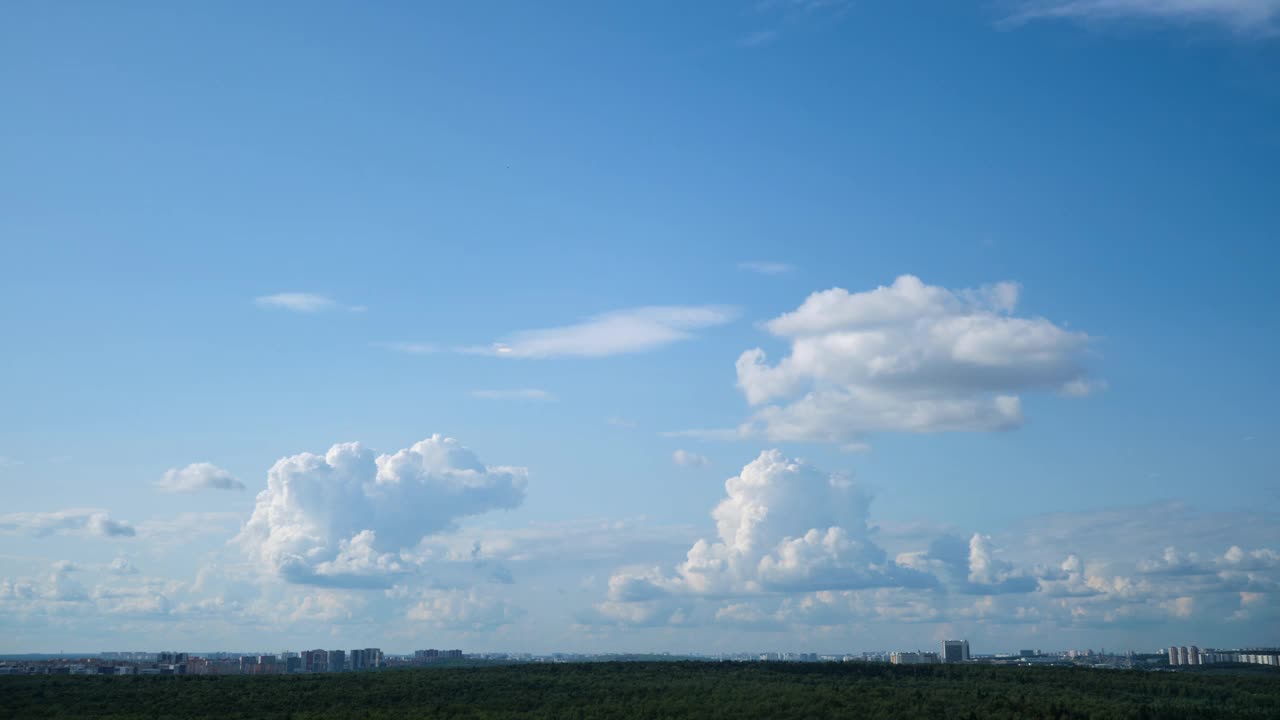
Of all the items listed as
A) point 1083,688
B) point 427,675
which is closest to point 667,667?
point 427,675

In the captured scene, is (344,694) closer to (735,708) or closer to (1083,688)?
(735,708)

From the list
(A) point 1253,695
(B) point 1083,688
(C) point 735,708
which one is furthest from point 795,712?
(A) point 1253,695

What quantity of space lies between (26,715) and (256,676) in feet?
167

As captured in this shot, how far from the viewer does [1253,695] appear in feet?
530

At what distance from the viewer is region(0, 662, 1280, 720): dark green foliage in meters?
135

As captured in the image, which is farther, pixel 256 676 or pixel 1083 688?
pixel 256 676

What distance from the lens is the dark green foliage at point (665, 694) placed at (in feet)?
442

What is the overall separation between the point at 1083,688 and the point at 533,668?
9671cm

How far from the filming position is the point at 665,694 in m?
150

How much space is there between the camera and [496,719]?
12900 centimetres

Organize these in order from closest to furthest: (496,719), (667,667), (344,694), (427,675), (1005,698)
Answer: (496,719), (1005,698), (344,694), (427,675), (667,667)

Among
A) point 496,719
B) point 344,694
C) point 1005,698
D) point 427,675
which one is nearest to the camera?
point 496,719

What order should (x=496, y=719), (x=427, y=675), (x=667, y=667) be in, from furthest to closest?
(x=667, y=667), (x=427, y=675), (x=496, y=719)

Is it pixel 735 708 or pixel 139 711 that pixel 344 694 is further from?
pixel 735 708
